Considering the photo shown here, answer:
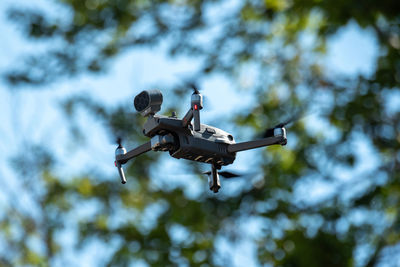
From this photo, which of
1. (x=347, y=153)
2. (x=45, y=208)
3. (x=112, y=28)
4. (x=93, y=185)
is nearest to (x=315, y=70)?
(x=347, y=153)

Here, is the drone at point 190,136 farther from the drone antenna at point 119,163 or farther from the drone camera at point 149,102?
the drone antenna at point 119,163

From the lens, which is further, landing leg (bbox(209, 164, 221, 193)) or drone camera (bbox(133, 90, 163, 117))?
landing leg (bbox(209, 164, 221, 193))

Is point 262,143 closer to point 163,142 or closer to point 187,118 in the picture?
point 187,118

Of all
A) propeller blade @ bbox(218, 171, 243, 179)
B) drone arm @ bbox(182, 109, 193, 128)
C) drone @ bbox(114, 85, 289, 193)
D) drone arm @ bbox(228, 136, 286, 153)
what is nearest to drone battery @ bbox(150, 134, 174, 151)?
drone @ bbox(114, 85, 289, 193)

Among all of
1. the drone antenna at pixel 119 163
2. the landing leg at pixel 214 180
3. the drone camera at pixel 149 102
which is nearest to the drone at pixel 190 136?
the drone camera at pixel 149 102

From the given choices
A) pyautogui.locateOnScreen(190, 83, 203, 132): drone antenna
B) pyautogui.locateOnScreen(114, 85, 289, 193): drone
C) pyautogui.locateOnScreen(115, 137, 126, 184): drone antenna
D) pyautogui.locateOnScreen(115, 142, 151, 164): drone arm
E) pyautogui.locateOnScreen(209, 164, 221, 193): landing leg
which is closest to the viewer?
pyautogui.locateOnScreen(190, 83, 203, 132): drone antenna

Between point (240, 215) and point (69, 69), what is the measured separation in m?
5.62

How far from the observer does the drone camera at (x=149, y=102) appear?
14.8ft

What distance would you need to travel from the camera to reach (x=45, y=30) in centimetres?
1550

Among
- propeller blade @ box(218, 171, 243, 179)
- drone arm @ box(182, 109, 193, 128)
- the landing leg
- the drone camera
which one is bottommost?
the landing leg

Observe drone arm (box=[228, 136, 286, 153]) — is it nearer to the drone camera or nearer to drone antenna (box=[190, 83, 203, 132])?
drone antenna (box=[190, 83, 203, 132])

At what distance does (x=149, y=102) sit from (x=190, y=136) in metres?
0.35

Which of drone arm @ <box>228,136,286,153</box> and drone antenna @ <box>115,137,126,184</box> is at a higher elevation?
drone antenna @ <box>115,137,126,184</box>

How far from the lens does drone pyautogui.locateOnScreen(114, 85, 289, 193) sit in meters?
4.48
